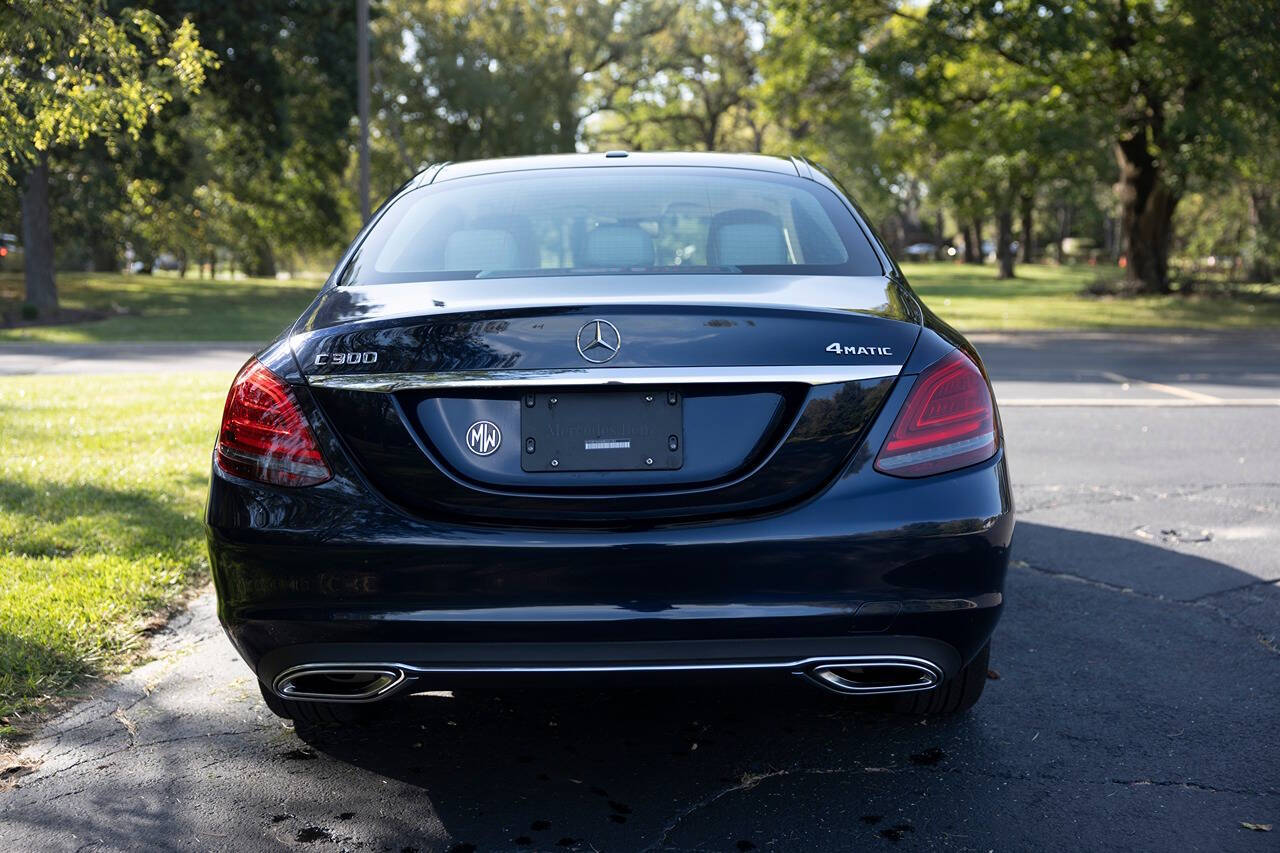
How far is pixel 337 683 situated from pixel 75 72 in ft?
14.0

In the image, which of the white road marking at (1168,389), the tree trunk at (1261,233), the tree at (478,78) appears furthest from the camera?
the tree trunk at (1261,233)

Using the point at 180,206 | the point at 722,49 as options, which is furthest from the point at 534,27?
the point at 180,206

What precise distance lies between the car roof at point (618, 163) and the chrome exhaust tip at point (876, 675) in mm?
1766

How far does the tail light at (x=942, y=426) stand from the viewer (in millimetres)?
2957

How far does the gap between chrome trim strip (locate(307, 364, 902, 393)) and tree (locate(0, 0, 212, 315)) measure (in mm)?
3519

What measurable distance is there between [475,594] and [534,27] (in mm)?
41007

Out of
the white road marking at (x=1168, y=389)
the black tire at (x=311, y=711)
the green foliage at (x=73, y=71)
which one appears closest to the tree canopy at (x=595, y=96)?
the green foliage at (x=73, y=71)

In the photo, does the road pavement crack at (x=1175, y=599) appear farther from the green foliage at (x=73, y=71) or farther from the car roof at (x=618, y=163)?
the green foliage at (x=73, y=71)

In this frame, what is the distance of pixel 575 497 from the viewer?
288cm

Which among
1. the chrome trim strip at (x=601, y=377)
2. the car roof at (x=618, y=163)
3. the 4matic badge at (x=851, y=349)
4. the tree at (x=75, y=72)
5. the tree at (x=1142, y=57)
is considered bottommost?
the chrome trim strip at (x=601, y=377)

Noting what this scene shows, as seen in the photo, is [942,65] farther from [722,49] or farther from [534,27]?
[722,49]

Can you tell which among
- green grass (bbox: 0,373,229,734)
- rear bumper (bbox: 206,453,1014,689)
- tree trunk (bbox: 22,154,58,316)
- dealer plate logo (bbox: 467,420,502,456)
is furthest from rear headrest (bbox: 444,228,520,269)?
tree trunk (bbox: 22,154,58,316)

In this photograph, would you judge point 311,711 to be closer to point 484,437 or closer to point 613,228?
point 484,437

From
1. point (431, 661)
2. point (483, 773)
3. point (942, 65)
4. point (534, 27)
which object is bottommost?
point (483, 773)
